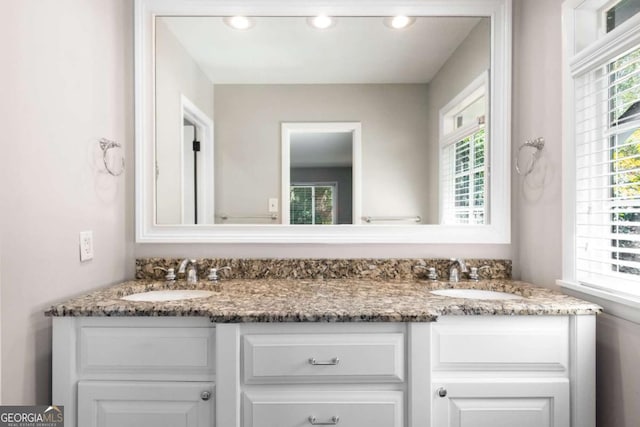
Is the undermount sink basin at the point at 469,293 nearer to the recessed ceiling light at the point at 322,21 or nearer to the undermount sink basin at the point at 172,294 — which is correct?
the undermount sink basin at the point at 172,294

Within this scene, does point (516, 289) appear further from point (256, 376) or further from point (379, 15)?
point (379, 15)

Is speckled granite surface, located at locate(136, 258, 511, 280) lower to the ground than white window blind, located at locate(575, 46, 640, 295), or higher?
lower

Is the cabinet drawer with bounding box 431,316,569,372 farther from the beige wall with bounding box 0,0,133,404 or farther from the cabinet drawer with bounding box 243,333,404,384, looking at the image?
the beige wall with bounding box 0,0,133,404

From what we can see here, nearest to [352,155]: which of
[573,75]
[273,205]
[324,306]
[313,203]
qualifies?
[313,203]

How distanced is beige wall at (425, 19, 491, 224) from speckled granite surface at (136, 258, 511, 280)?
0.86ft

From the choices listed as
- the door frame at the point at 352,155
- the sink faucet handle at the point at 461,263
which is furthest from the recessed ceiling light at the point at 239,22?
the sink faucet handle at the point at 461,263

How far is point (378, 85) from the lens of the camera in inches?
70.5

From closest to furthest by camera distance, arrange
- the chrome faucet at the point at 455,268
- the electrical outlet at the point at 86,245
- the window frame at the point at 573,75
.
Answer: the window frame at the point at 573,75 → the electrical outlet at the point at 86,245 → the chrome faucet at the point at 455,268

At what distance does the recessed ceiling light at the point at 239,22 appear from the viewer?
177 centimetres

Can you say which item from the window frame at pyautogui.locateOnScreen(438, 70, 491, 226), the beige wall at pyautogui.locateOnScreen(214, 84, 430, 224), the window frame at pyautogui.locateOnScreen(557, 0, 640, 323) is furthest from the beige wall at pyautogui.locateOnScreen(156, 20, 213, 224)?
the window frame at pyautogui.locateOnScreen(557, 0, 640, 323)

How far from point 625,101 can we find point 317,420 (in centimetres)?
149

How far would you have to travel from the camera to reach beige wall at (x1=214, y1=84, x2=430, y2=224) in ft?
5.86

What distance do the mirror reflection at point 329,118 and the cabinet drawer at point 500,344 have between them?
0.66 meters

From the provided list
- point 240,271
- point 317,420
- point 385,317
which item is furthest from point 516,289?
point 240,271
